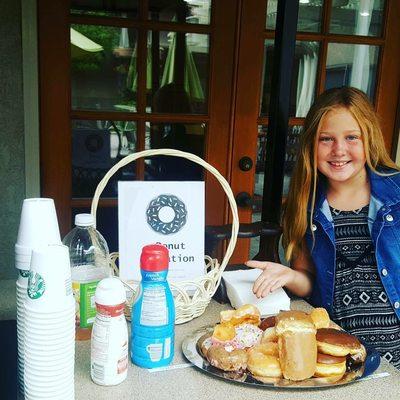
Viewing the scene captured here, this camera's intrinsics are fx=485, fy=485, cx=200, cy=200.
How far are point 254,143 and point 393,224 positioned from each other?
1143 millimetres

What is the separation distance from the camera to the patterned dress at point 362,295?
1436 millimetres

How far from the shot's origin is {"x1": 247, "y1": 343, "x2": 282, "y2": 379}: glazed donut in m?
0.92

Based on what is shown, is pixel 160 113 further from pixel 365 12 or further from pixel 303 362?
pixel 303 362

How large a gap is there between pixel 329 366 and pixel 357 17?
6.92 feet

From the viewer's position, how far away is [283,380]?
3.01ft

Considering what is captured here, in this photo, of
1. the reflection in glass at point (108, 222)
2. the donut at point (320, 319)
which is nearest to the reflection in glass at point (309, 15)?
the reflection in glass at point (108, 222)

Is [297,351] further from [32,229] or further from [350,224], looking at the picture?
[350,224]

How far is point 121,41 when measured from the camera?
223 centimetres

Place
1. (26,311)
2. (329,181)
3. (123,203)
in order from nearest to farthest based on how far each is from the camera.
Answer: (26,311), (123,203), (329,181)

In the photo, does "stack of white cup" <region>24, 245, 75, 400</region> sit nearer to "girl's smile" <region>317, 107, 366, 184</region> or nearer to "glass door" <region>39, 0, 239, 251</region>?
"girl's smile" <region>317, 107, 366, 184</region>

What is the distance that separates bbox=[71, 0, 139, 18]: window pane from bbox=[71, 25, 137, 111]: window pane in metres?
0.06

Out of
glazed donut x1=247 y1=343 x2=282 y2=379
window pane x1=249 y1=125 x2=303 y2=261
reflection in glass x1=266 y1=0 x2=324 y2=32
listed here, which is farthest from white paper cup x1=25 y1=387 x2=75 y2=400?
reflection in glass x1=266 y1=0 x2=324 y2=32

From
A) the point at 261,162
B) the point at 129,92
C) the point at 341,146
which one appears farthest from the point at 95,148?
the point at 341,146

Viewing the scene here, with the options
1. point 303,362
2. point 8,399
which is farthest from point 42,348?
point 303,362
